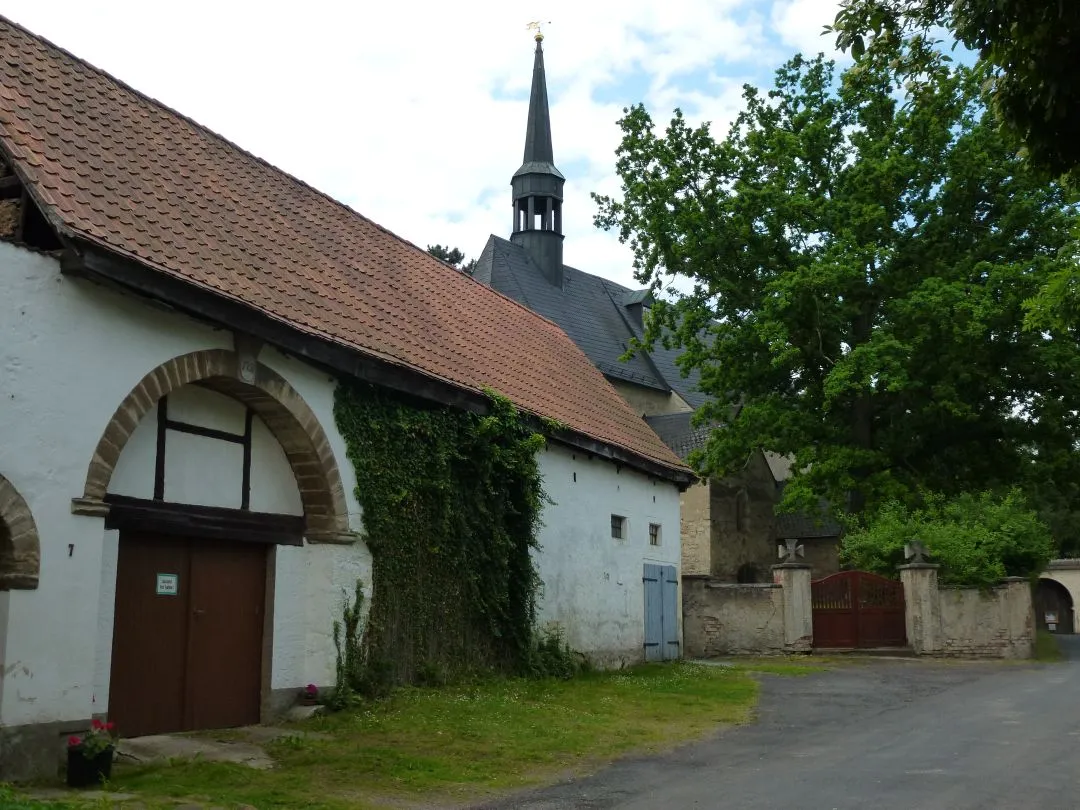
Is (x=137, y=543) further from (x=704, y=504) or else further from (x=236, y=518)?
(x=704, y=504)

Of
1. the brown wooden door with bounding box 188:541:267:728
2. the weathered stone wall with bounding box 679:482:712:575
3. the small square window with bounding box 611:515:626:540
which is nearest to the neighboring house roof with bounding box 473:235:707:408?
the weathered stone wall with bounding box 679:482:712:575

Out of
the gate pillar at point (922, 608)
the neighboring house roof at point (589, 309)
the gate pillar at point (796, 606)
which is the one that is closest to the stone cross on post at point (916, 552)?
the gate pillar at point (922, 608)

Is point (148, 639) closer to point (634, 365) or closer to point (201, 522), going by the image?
point (201, 522)

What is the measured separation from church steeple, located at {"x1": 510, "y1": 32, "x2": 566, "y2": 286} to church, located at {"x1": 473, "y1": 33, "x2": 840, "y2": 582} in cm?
4

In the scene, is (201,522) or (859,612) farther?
(859,612)

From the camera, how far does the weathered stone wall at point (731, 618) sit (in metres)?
23.1

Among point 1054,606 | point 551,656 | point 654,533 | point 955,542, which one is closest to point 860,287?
point 955,542

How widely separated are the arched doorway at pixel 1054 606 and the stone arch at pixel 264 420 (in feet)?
145

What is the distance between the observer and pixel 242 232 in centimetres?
1230

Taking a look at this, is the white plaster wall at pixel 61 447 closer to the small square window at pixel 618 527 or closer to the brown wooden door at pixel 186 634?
the brown wooden door at pixel 186 634

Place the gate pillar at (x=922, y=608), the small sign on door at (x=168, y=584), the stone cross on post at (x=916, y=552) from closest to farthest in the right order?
1. the small sign on door at (x=168, y=584)
2. the gate pillar at (x=922, y=608)
3. the stone cross on post at (x=916, y=552)

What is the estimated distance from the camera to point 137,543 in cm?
988

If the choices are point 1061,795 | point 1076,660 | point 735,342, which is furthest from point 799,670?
point 1061,795

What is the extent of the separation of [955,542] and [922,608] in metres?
1.88
